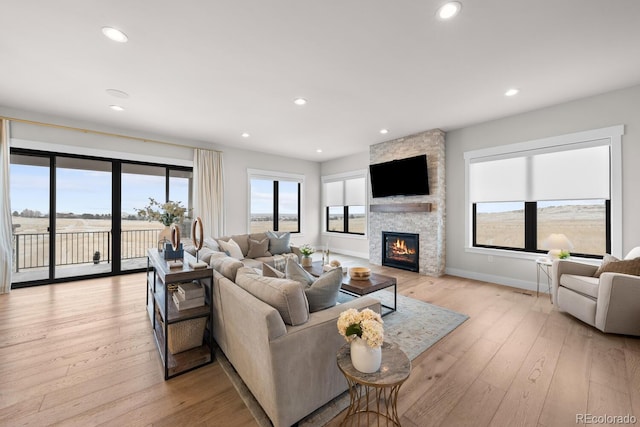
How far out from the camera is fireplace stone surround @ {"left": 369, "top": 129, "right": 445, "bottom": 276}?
4.92 m

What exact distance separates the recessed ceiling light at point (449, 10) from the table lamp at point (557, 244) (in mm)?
3312

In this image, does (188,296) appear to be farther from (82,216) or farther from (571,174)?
(571,174)

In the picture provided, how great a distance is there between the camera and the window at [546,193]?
3520mm

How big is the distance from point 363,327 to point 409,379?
1.10 meters

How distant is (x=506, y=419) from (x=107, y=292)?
5115 millimetres

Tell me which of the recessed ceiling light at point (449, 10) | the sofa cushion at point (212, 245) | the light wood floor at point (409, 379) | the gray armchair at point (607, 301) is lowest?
the light wood floor at point (409, 379)

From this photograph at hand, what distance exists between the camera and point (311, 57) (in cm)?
260

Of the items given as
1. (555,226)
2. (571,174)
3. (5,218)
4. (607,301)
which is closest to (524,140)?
(571,174)

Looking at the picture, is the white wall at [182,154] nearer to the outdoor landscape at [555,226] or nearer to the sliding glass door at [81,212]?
the sliding glass door at [81,212]

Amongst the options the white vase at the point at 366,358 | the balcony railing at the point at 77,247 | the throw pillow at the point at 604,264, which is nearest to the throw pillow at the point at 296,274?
the white vase at the point at 366,358

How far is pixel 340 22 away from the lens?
6.93 ft

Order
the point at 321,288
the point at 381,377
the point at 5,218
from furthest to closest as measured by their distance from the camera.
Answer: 1. the point at 5,218
2. the point at 321,288
3. the point at 381,377

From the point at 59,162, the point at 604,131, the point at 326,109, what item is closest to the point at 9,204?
the point at 59,162

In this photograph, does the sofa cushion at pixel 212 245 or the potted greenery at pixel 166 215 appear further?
the sofa cushion at pixel 212 245
